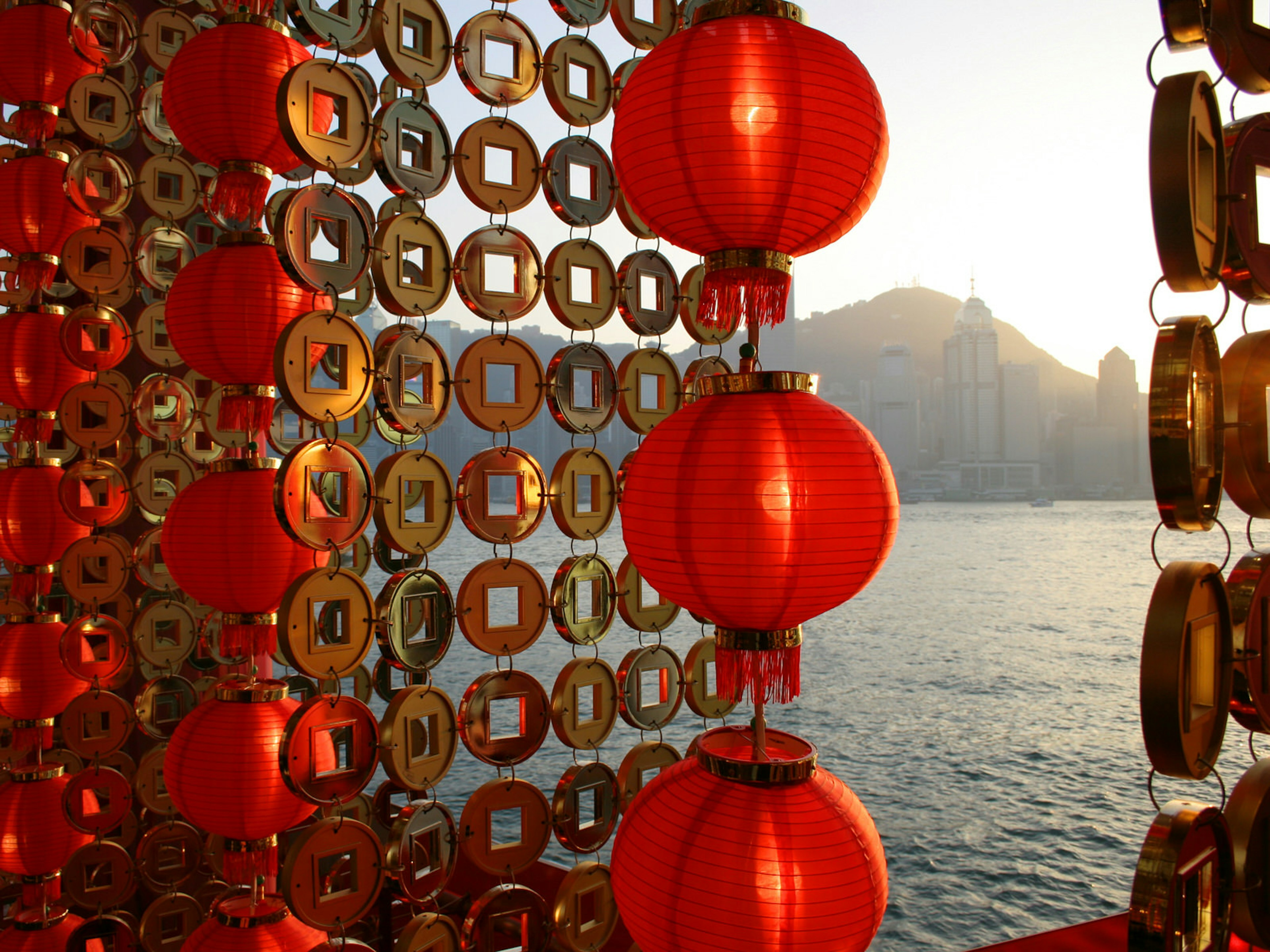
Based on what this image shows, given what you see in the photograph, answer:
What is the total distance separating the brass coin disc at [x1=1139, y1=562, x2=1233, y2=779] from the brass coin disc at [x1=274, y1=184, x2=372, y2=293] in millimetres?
1042

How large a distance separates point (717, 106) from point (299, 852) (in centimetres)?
110

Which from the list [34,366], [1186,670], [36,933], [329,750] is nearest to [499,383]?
[329,750]

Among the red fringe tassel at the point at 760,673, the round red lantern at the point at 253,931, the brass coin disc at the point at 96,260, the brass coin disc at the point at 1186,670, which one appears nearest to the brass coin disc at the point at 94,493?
the brass coin disc at the point at 96,260

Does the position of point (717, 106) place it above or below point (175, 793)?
above

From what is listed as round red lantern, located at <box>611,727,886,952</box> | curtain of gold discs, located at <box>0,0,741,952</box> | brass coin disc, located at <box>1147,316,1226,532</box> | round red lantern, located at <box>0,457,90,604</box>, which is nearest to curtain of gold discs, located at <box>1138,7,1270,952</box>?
brass coin disc, located at <box>1147,316,1226,532</box>

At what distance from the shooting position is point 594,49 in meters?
1.49

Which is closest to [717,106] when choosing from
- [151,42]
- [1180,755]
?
[1180,755]

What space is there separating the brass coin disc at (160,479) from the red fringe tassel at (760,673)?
1.47 m

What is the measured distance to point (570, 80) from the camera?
1.46 m

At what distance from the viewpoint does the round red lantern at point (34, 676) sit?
1833 millimetres

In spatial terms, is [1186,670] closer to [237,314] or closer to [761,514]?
[761,514]

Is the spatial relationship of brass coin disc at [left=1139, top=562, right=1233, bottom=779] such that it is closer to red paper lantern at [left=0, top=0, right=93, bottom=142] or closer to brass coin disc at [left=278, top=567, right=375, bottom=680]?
brass coin disc at [left=278, top=567, right=375, bottom=680]

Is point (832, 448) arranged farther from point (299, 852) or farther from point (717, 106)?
point (299, 852)

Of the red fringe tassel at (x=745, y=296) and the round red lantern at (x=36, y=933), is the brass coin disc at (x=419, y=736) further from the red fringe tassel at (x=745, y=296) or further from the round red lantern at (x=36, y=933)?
the round red lantern at (x=36, y=933)
